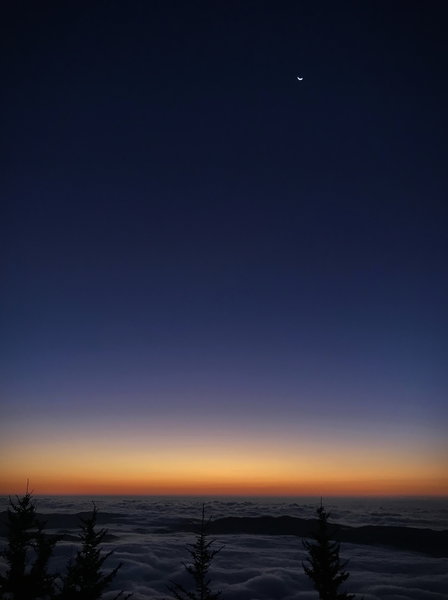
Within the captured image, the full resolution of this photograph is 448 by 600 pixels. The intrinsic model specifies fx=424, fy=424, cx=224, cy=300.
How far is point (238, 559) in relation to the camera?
193 meters

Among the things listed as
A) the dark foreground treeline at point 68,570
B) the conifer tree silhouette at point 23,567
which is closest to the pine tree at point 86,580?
the dark foreground treeline at point 68,570

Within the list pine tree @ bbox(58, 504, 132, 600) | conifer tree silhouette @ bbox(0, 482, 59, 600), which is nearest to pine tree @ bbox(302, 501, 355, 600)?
pine tree @ bbox(58, 504, 132, 600)

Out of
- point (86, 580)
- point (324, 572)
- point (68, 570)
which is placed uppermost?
point (86, 580)

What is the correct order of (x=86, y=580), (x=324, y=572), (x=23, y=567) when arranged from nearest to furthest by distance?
(x=86, y=580) < (x=23, y=567) < (x=324, y=572)

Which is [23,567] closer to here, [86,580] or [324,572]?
[86,580]

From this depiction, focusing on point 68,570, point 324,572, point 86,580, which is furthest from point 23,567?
→ point 324,572

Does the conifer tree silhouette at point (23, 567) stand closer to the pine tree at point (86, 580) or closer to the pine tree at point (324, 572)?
the pine tree at point (86, 580)

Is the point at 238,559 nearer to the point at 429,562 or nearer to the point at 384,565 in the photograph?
the point at 384,565

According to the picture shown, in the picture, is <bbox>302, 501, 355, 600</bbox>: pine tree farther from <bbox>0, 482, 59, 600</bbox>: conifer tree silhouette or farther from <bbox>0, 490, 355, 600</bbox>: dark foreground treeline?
<bbox>0, 482, 59, 600</bbox>: conifer tree silhouette

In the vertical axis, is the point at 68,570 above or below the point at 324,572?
above

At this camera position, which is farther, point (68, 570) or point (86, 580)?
point (68, 570)

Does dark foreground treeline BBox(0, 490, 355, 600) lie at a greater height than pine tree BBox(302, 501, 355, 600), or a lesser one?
greater

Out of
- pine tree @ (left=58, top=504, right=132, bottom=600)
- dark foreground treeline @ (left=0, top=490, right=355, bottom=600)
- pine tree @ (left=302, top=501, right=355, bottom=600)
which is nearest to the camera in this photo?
pine tree @ (left=58, top=504, right=132, bottom=600)

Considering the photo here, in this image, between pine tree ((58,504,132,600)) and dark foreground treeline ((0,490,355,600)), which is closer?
pine tree ((58,504,132,600))
